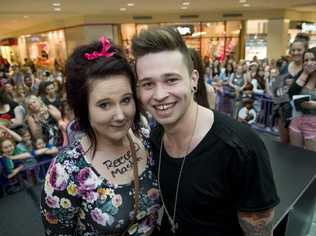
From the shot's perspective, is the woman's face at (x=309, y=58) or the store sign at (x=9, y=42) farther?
the store sign at (x=9, y=42)

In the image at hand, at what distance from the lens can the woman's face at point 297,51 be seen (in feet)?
10.9

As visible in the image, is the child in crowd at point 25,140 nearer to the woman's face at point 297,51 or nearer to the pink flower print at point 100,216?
the pink flower print at point 100,216

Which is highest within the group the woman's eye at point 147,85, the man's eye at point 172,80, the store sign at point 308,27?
the store sign at point 308,27

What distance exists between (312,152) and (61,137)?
2.75 m

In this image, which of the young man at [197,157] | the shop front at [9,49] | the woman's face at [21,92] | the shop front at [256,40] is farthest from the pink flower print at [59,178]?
the shop front at [9,49]

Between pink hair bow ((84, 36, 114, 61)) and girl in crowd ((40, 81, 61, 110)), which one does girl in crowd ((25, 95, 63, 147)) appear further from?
pink hair bow ((84, 36, 114, 61))

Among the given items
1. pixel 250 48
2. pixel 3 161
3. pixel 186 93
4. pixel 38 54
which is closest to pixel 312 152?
pixel 186 93

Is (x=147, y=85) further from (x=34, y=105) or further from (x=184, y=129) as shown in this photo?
(x=34, y=105)

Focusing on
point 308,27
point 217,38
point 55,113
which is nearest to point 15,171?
point 55,113

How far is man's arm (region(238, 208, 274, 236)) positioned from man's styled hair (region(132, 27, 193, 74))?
0.58 meters

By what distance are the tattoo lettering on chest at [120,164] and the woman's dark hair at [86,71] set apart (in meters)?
0.09

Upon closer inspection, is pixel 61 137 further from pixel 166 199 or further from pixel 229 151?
pixel 229 151

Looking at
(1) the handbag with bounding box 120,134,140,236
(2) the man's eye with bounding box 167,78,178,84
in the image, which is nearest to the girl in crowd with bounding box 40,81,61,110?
(1) the handbag with bounding box 120,134,140,236

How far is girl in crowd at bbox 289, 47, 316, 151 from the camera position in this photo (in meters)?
2.74
